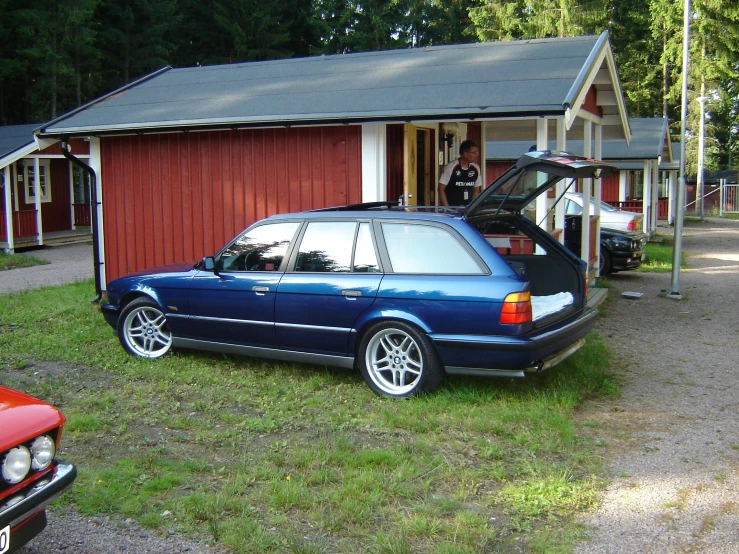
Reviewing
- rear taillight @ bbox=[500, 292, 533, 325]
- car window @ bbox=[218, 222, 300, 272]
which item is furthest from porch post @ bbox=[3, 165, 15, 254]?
rear taillight @ bbox=[500, 292, 533, 325]

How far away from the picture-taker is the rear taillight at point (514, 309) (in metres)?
5.77

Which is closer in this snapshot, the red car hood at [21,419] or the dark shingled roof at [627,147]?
the red car hood at [21,419]

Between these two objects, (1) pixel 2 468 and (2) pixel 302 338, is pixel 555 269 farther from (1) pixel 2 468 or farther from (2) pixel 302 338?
(1) pixel 2 468

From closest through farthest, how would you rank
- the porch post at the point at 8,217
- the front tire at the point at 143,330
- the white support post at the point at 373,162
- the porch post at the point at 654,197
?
1. the front tire at the point at 143,330
2. the white support post at the point at 373,162
3. the porch post at the point at 8,217
4. the porch post at the point at 654,197

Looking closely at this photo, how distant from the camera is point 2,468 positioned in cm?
319

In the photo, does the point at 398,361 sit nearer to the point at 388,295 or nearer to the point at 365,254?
the point at 388,295

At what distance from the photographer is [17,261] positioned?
59.9ft

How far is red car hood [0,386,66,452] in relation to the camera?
3.24m

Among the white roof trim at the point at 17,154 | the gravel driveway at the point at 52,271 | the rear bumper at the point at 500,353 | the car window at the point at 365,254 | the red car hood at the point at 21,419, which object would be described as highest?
the white roof trim at the point at 17,154

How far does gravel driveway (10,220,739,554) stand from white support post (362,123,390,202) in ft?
A: 10.9

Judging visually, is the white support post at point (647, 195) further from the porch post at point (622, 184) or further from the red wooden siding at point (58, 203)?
the red wooden siding at point (58, 203)

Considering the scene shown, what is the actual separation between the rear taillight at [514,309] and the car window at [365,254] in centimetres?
120

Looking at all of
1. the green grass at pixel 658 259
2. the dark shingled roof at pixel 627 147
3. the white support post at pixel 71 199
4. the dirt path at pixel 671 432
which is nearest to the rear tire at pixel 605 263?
the green grass at pixel 658 259

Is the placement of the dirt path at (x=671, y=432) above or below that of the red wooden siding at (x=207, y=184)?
below
